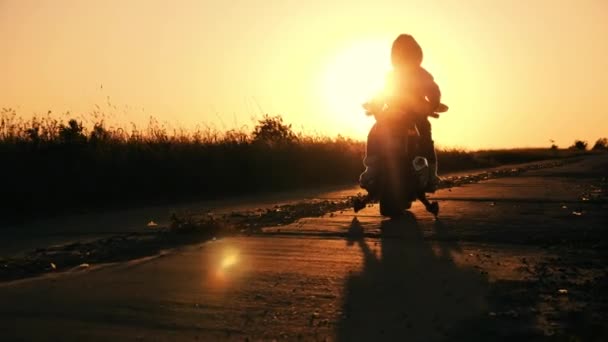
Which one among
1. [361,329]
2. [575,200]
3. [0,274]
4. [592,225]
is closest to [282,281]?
[361,329]

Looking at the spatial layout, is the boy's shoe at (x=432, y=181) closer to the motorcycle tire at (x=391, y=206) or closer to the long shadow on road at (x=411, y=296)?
the motorcycle tire at (x=391, y=206)

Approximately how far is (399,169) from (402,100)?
0.77 metres

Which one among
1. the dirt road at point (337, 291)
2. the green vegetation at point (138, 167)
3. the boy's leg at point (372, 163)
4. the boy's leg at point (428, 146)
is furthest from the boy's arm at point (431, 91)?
the green vegetation at point (138, 167)

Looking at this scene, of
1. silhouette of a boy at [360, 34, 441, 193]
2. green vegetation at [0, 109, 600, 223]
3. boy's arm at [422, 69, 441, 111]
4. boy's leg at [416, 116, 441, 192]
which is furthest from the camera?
green vegetation at [0, 109, 600, 223]

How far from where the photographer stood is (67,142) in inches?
674

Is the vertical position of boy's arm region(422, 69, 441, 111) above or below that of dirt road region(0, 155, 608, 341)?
above

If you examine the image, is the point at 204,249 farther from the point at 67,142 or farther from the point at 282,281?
the point at 67,142

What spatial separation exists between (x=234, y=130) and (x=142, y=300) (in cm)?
1882

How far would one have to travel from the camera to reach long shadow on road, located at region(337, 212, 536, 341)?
3.93 metres

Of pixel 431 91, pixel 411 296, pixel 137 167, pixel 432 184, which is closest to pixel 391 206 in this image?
pixel 432 184

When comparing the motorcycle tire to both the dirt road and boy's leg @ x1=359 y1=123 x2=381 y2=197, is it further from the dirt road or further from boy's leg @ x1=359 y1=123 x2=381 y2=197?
the dirt road

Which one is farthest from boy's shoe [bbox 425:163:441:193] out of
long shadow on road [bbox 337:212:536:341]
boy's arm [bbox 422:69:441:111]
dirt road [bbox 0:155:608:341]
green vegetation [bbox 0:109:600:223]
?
green vegetation [bbox 0:109:600:223]

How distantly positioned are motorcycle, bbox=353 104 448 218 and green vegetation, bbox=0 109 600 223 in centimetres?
624

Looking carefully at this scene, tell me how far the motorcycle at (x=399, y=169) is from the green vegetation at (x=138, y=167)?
20.5ft
